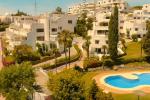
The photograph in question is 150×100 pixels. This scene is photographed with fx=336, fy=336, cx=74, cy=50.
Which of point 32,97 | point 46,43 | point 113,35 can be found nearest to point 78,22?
point 46,43

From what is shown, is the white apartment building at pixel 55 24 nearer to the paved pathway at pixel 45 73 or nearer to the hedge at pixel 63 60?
the hedge at pixel 63 60

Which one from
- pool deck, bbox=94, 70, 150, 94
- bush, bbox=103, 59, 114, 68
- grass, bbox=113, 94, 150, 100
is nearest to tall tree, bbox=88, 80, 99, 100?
grass, bbox=113, 94, 150, 100

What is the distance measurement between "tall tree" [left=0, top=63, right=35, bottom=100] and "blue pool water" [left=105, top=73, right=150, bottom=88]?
816 inches

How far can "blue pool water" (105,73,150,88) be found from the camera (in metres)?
62.4

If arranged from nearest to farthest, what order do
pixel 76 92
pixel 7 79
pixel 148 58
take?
1. pixel 76 92
2. pixel 7 79
3. pixel 148 58

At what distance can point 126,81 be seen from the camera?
213ft

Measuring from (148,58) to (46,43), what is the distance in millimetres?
25355

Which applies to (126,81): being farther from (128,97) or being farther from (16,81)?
(16,81)

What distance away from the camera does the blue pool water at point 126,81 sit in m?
62.4

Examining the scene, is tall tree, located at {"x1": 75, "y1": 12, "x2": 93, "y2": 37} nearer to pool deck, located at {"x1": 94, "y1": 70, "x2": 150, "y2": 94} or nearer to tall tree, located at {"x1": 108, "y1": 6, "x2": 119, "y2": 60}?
tall tree, located at {"x1": 108, "y1": 6, "x2": 119, "y2": 60}

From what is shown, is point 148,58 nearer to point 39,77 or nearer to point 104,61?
point 104,61

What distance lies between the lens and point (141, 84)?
206 ft

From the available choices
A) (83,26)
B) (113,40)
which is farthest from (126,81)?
(83,26)

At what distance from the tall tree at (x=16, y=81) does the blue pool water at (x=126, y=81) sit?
20.7 m
